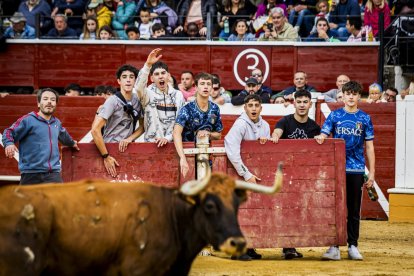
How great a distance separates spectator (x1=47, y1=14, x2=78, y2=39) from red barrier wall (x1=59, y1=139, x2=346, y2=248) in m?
7.16

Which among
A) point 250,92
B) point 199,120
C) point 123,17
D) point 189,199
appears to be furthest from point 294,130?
point 123,17

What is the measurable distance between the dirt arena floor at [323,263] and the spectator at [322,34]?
488 centimetres

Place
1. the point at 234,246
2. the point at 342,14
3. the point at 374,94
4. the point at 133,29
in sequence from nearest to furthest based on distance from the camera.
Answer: the point at 234,246 → the point at 374,94 → the point at 342,14 → the point at 133,29

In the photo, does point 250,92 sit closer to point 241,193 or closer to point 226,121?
point 226,121

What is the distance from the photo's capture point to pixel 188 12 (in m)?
17.0


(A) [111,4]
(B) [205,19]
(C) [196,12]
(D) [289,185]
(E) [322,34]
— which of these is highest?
(A) [111,4]

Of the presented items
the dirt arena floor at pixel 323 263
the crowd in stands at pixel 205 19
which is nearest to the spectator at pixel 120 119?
the dirt arena floor at pixel 323 263

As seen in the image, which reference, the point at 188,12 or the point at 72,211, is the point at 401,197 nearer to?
the point at 188,12

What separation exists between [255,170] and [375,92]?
4.23 metres

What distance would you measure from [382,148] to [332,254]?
4.24m

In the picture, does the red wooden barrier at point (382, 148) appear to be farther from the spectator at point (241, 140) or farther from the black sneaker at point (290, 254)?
the spectator at point (241, 140)

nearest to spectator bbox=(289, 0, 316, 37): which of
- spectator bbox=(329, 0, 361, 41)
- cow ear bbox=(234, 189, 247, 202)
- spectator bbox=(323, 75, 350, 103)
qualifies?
spectator bbox=(329, 0, 361, 41)

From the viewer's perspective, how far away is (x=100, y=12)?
1731cm

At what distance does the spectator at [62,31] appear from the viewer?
17125 mm
